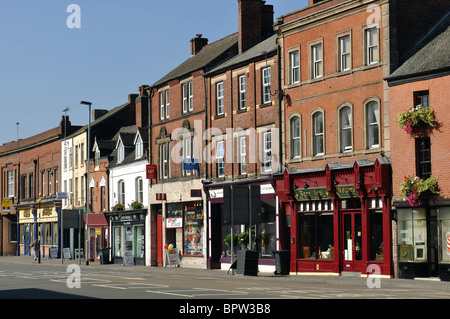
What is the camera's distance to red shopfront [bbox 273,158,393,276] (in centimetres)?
3421

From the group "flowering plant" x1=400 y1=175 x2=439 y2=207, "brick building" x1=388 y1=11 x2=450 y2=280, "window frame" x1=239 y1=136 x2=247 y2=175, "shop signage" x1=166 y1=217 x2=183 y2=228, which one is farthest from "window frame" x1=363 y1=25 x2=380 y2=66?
"shop signage" x1=166 y1=217 x2=183 y2=228

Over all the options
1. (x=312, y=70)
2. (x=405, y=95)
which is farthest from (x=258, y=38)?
(x=405, y=95)

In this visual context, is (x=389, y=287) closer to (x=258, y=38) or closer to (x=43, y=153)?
(x=258, y=38)

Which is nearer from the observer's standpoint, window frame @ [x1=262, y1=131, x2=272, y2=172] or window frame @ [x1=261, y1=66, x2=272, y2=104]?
window frame @ [x1=262, y1=131, x2=272, y2=172]

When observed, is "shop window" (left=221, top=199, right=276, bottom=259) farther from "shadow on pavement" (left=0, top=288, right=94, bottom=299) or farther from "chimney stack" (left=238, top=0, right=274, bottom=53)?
"shadow on pavement" (left=0, top=288, right=94, bottom=299)

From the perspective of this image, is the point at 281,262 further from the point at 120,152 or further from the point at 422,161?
the point at 120,152

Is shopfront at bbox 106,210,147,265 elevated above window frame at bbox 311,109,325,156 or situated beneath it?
situated beneath

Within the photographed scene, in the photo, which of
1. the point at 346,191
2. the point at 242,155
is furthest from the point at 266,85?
the point at 346,191

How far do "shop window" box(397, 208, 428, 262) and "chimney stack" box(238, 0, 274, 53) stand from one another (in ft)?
58.9

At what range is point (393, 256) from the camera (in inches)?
1326

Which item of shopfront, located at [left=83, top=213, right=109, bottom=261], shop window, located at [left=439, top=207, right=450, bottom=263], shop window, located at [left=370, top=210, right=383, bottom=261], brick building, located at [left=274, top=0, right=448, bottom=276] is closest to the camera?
shop window, located at [left=439, top=207, right=450, bottom=263]

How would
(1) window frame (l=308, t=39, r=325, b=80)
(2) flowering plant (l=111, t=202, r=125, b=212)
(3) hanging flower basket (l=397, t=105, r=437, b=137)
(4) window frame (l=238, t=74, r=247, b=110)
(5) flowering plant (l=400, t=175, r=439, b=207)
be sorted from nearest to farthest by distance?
(5) flowering plant (l=400, t=175, r=439, b=207) < (3) hanging flower basket (l=397, t=105, r=437, b=137) < (1) window frame (l=308, t=39, r=325, b=80) < (4) window frame (l=238, t=74, r=247, b=110) < (2) flowering plant (l=111, t=202, r=125, b=212)

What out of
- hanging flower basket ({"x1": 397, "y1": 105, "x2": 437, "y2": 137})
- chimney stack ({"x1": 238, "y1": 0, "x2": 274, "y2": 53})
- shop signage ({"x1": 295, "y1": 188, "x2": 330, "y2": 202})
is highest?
chimney stack ({"x1": 238, "y1": 0, "x2": 274, "y2": 53})

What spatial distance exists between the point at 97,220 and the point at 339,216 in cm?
2852
